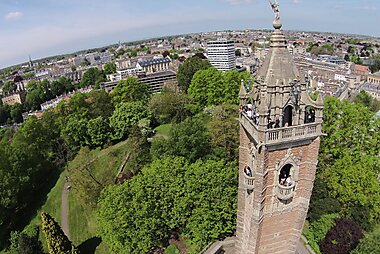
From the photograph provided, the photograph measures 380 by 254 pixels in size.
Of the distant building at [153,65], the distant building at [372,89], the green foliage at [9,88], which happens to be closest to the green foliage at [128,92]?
the distant building at [372,89]

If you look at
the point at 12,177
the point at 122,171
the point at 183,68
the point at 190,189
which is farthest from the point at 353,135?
the point at 183,68

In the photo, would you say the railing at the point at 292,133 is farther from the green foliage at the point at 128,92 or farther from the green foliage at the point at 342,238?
the green foliage at the point at 128,92

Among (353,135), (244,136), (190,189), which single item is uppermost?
(244,136)

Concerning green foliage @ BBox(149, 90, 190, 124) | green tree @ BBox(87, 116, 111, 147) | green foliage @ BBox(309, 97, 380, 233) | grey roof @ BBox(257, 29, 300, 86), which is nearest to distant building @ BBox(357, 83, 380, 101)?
green foliage @ BBox(149, 90, 190, 124)

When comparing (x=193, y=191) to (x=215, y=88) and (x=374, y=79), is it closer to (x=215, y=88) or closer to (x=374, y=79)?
(x=215, y=88)

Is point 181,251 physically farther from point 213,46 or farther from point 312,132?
point 213,46

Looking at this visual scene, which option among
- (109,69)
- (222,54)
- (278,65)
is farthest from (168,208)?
(222,54)
